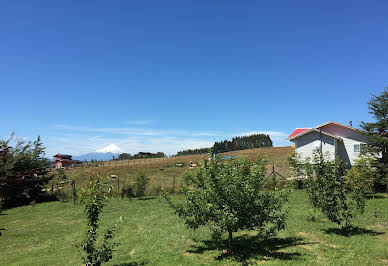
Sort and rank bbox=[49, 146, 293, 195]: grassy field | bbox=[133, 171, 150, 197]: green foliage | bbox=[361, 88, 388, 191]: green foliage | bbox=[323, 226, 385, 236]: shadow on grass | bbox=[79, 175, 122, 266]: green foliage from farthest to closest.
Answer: bbox=[49, 146, 293, 195]: grassy field, bbox=[133, 171, 150, 197]: green foliage, bbox=[361, 88, 388, 191]: green foliage, bbox=[323, 226, 385, 236]: shadow on grass, bbox=[79, 175, 122, 266]: green foliage

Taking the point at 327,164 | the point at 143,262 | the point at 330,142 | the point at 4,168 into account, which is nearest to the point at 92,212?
the point at 143,262

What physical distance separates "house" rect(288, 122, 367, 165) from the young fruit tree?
2336 centimetres

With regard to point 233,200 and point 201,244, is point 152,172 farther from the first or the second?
point 233,200

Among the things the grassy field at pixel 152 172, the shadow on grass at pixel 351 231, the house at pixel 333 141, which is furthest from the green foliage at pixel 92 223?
the house at pixel 333 141

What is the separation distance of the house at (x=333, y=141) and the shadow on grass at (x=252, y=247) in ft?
71.2

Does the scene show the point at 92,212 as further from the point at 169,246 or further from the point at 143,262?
the point at 169,246

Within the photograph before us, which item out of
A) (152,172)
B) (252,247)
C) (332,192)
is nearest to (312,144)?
(332,192)

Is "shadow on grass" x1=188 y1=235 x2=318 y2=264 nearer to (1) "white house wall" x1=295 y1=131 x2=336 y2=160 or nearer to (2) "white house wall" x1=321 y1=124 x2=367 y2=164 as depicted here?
(1) "white house wall" x1=295 y1=131 x2=336 y2=160

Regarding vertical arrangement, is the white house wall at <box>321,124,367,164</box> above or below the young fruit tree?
above

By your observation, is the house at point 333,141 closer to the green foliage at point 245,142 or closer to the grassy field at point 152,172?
the grassy field at point 152,172

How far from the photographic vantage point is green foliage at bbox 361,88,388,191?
2125cm

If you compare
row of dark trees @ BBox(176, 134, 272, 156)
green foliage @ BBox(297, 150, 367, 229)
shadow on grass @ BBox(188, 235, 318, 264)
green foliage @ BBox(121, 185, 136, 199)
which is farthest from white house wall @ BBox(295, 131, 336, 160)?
row of dark trees @ BBox(176, 134, 272, 156)

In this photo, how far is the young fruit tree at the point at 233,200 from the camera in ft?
26.0

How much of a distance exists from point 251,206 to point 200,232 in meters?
4.92
